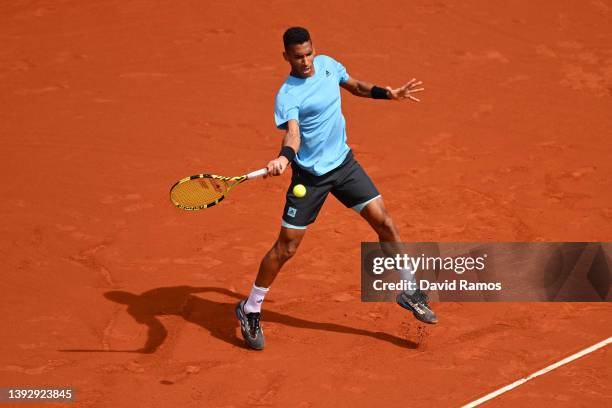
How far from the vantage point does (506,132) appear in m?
11.8

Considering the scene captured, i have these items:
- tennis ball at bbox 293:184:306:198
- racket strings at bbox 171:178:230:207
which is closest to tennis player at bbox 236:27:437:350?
tennis ball at bbox 293:184:306:198

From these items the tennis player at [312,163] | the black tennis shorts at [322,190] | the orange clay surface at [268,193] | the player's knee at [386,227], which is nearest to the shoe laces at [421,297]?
the tennis player at [312,163]

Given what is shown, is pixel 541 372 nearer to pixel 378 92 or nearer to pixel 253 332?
pixel 253 332

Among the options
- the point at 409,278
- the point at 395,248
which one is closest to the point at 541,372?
the point at 409,278

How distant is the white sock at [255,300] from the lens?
8.22 m

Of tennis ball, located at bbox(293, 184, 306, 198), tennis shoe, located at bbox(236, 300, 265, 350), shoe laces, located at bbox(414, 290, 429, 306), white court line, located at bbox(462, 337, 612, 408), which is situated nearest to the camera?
white court line, located at bbox(462, 337, 612, 408)

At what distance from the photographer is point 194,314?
8.84 m

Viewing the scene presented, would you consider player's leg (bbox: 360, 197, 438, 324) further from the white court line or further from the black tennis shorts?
the white court line

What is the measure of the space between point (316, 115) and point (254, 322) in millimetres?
1749

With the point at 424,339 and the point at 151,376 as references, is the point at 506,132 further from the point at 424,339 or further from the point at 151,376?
the point at 151,376

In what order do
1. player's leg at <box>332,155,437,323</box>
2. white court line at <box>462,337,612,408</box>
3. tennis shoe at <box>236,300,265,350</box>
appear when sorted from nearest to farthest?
white court line at <box>462,337,612,408</box>, player's leg at <box>332,155,437,323</box>, tennis shoe at <box>236,300,265,350</box>

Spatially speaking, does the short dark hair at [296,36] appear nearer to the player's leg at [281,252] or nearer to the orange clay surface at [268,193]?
the player's leg at [281,252]

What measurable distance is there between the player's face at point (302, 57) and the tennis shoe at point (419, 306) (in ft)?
6.55

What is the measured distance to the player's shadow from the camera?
27.7 feet
